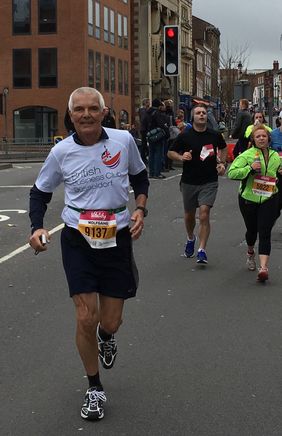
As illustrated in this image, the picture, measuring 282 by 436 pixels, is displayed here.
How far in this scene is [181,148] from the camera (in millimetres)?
8211

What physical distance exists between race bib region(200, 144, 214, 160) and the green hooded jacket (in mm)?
704

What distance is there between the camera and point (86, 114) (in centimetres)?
394

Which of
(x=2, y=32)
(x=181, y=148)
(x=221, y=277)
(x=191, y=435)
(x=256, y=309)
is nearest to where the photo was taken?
(x=191, y=435)

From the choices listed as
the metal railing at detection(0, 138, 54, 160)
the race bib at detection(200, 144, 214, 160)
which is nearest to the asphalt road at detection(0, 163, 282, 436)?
the race bib at detection(200, 144, 214, 160)

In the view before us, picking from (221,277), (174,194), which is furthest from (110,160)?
(174,194)

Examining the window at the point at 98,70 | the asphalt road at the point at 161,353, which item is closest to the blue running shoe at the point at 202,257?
the asphalt road at the point at 161,353

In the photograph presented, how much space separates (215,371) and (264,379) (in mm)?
337

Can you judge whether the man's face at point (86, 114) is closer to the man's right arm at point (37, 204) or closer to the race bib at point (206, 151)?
the man's right arm at point (37, 204)

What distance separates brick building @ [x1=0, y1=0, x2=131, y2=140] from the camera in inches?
1864

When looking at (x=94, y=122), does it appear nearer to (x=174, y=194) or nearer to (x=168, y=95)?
(x=174, y=194)

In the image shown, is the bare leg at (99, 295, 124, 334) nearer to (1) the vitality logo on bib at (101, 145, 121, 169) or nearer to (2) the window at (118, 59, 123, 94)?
(1) the vitality logo on bib at (101, 145, 121, 169)

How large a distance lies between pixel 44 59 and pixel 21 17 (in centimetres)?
337

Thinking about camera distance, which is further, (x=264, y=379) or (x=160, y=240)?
(x=160, y=240)

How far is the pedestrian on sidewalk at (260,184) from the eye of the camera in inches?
290
